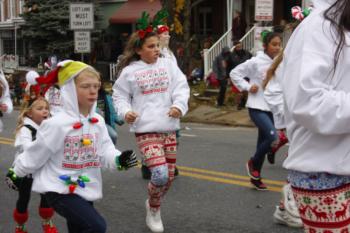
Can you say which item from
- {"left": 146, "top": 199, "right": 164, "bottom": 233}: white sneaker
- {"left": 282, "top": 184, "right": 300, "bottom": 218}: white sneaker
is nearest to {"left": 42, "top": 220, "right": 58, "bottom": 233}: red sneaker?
{"left": 146, "top": 199, "right": 164, "bottom": 233}: white sneaker

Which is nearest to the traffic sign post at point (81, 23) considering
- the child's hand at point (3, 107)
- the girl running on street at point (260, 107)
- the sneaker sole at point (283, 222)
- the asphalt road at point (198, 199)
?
the asphalt road at point (198, 199)

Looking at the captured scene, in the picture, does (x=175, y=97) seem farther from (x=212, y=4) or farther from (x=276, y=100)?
(x=212, y=4)

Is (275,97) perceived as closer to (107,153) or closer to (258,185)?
(258,185)

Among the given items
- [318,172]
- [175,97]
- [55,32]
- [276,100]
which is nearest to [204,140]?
[276,100]

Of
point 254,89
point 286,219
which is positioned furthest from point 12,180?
point 254,89

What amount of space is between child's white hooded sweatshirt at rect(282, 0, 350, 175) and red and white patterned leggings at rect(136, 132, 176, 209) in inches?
110

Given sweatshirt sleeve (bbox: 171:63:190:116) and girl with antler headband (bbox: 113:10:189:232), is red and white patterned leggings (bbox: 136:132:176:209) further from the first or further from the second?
sweatshirt sleeve (bbox: 171:63:190:116)

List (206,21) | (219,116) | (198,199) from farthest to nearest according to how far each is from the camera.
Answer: (206,21) → (219,116) → (198,199)

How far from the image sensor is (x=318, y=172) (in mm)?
2656

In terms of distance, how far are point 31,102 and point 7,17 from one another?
40162 mm

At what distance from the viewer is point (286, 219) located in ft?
18.5

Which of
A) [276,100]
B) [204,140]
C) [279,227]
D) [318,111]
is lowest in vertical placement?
[204,140]

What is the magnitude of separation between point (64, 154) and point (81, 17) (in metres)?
14.3

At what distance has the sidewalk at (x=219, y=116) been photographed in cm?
1528
